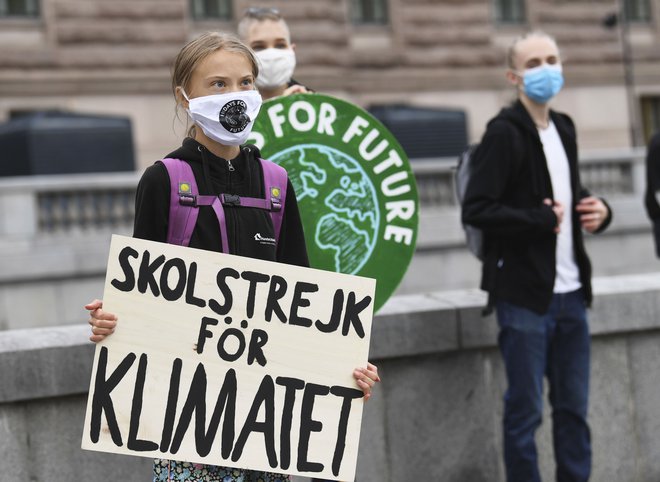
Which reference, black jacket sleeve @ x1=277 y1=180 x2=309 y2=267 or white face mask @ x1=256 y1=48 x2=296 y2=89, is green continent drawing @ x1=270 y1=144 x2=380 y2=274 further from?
black jacket sleeve @ x1=277 y1=180 x2=309 y2=267

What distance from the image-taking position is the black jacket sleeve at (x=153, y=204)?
3.19 metres

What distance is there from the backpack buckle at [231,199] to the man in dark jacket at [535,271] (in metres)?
1.70

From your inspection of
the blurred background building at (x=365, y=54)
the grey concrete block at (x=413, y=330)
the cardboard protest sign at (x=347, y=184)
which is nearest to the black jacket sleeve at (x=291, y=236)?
the cardboard protest sign at (x=347, y=184)

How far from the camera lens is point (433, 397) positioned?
5145mm

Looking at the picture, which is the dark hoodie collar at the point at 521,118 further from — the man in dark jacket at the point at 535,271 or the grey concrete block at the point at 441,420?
the grey concrete block at the point at 441,420

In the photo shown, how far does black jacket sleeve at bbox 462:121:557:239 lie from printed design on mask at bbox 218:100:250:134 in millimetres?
1675

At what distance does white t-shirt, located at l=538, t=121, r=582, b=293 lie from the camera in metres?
4.81

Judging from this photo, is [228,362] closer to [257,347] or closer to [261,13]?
[257,347]

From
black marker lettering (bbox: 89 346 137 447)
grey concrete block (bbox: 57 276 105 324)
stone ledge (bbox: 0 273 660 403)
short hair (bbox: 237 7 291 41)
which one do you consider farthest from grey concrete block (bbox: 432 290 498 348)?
grey concrete block (bbox: 57 276 105 324)

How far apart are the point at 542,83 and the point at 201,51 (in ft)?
7.00

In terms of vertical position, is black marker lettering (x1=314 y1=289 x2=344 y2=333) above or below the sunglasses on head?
below

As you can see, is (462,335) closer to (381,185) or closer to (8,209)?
(381,185)

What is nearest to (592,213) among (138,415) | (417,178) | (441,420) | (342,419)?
(441,420)

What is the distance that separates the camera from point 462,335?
5164 mm
